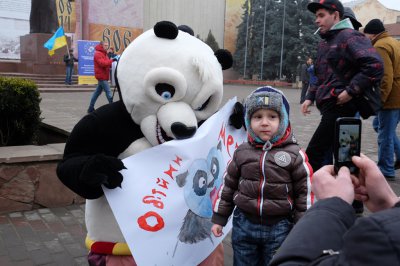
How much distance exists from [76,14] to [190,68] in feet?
107

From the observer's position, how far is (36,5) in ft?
59.6

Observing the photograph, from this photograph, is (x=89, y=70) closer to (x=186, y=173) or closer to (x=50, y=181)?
(x=50, y=181)

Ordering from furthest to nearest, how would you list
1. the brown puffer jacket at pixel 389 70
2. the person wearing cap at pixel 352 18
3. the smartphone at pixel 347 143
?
1. the brown puffer jacket at pixel 389 70
2. the person wearing cap at pixel 352 18
3. the smartphone at pixel 347 143

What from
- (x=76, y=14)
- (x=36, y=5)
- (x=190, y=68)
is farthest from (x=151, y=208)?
(x=76, y=14)

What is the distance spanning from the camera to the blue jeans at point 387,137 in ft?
17.1

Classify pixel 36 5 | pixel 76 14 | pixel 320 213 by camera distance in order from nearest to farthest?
1. pixel 320 213
2. pixel 36 5
3. pixel 76 14

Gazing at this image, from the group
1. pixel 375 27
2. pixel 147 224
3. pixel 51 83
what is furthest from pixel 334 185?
pixel 51 83

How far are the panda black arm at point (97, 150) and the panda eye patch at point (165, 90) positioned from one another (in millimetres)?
252

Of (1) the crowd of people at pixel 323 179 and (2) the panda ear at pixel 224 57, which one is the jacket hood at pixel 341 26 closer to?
(1) the crowd of people at pixel 323 179

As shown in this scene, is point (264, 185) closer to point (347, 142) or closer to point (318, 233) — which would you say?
point (347, 142)

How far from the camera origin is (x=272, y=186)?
7.34 ft

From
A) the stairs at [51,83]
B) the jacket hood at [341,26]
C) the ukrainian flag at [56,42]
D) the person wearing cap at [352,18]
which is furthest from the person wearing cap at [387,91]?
the stairs at [51,83]

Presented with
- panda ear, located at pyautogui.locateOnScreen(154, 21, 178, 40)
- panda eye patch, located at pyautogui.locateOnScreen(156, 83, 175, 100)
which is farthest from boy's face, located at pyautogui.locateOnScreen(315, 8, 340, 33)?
panda eye patch, located at pyautogui.locateOnScreen(156, 83, 175, 100)

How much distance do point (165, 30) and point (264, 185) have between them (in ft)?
3.18
